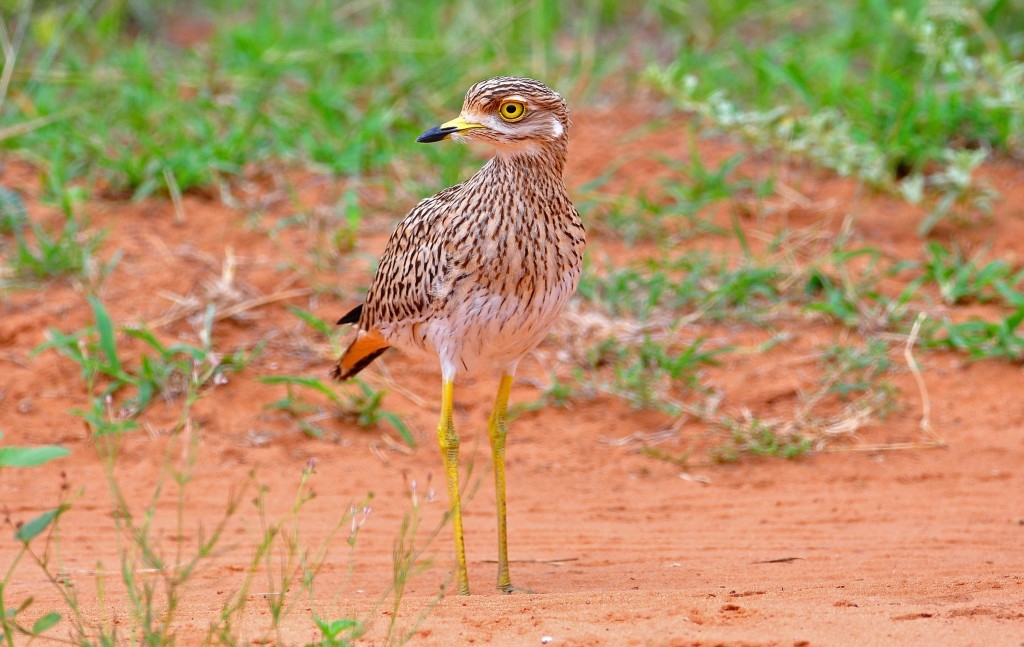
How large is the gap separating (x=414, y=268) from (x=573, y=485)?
1558 mm

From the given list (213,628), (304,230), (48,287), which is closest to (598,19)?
(304,230)

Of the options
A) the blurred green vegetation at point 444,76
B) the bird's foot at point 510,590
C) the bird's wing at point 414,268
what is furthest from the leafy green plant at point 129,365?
the bird's foot at point 510,590

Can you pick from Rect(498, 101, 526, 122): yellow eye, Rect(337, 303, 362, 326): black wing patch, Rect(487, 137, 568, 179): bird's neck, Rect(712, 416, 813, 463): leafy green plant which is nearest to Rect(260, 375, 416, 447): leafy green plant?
Rect(337, 303, 362, 326): black wing patch

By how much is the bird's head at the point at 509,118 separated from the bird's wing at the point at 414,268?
0.92 ft

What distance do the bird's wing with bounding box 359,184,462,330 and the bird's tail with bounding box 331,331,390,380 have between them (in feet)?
0.66

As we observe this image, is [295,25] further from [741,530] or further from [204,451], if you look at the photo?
[741,530]

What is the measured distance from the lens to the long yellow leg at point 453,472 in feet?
14.0

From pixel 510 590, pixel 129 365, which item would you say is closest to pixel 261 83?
pixel 129 365

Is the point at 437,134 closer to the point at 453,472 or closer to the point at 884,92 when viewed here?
the point at 453,472

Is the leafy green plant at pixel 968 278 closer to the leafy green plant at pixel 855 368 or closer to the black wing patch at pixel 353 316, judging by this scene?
the leafy green plant at pixel 855 368

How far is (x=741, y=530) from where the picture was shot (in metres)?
4.91

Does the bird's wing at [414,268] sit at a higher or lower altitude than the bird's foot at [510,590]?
higher

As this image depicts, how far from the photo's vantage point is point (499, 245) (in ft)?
13.5

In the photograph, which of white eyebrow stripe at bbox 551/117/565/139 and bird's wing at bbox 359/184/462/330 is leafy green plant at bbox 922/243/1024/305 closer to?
white eyebrow stripe at bbox 551/117/565/139
